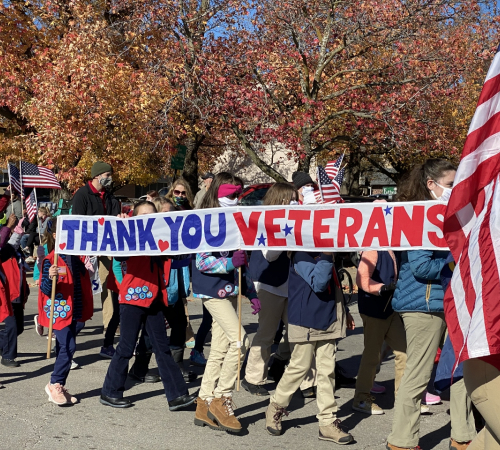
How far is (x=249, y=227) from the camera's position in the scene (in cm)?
520

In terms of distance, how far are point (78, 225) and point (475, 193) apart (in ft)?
12.9

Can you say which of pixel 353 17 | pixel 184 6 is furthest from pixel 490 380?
pixel 184 6

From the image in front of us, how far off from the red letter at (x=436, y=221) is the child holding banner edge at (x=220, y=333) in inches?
57.5

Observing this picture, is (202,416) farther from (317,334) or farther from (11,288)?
(11,288)

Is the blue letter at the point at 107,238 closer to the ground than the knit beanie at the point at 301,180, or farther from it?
closer to the ground

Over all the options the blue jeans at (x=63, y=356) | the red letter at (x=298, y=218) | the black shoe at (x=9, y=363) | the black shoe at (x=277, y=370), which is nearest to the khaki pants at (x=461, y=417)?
the red letter at (x=298, y=218)

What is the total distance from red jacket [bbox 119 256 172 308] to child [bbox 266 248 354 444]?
3.98 ft

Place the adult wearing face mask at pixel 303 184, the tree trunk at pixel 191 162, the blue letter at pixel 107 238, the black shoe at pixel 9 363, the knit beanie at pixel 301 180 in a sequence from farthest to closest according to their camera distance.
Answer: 1. the tree trunk at pixel 191 162
2. the black shoe at pixel 9 363
3. the knit beanie at pixel 301 180
4. the adult wearing face mask at pixel 303 184
5. the blue letter at pixel 107 238

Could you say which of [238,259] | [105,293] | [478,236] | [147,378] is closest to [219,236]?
[238,259]

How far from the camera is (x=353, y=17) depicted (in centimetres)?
1388

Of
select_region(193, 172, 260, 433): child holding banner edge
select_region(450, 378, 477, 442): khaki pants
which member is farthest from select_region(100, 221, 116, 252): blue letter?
select_region(450, 378, 477, 442): khaki pants

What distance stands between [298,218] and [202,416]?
1691 mm

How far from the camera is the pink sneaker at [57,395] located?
18.6ft

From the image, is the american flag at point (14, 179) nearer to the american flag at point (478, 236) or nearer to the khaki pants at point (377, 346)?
the khaki pants at point (377, 346)
